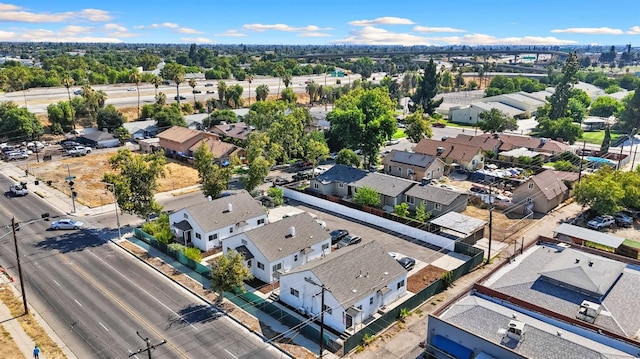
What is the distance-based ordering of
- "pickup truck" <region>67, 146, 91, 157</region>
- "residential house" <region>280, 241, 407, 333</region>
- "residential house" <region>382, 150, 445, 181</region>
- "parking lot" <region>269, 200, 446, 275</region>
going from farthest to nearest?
"pickup truck" <region>67, 146, 91, 157</region>
"residential house" <region>382, 150, 445, 181</region>
"parking lot" <region>269, 200, 446, 275</region>
"residential house" <region>280, 241, 407, 333</region>

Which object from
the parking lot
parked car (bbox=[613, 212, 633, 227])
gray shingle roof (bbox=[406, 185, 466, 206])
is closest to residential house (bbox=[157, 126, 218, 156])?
the parking lot

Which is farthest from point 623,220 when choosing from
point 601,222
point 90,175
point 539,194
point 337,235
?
point 90,175

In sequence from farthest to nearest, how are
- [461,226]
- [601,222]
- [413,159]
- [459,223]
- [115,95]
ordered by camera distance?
[115,95], [413,159], [601,222], [459,223], [461,226]

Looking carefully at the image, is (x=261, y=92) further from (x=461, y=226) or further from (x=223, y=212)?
(x=461, y=226)

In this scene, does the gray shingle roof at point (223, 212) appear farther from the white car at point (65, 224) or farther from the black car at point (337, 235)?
the white car at point (65, 224)

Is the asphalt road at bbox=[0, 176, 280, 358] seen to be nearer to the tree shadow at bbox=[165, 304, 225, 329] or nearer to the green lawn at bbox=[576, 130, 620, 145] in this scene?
the tree shadow at bbox=[165, 304, 225, 329]

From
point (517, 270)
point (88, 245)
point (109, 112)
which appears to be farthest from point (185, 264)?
point (109, 112)
